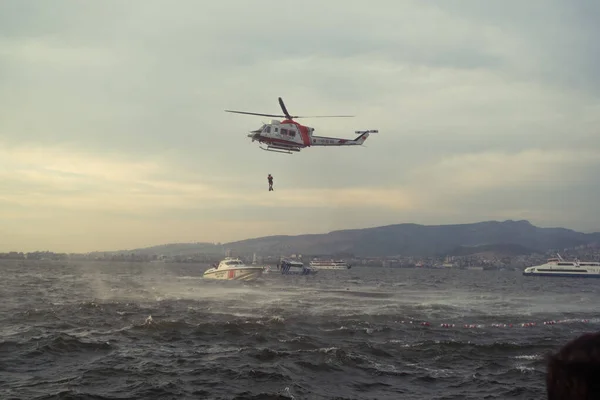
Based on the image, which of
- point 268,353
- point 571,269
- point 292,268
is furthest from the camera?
point 571,269

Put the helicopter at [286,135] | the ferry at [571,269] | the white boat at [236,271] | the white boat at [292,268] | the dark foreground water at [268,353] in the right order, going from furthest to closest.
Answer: the ferry at [571,269] < the white boat at [292,268] < the white boat at [236,271] < the helicopter at [286,135] < the dark foreground water at [268,353]

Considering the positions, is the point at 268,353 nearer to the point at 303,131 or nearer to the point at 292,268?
the point at 303,131

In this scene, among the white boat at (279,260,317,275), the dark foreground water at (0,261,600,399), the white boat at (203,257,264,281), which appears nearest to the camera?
the dark foreground water at (0,261,600,399)

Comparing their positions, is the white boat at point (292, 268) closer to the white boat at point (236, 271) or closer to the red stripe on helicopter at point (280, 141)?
the white boat at point (236, 271)

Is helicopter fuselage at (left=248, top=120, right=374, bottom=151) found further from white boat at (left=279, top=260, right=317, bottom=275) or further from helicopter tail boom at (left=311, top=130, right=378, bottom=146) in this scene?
white boat at (left=279, top=260, right=317, bottom=275)

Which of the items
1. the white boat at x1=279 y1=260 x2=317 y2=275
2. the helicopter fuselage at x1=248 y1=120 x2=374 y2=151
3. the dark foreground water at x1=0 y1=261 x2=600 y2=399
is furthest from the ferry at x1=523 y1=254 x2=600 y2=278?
the helicopter fuselage at x1=248 y1=120 x2=374 y2=151

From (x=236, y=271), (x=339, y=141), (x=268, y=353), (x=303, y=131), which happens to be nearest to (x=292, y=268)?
(x=236, y=271)

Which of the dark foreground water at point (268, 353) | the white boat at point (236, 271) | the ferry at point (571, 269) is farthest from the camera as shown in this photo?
the ferry at point (571, 269)

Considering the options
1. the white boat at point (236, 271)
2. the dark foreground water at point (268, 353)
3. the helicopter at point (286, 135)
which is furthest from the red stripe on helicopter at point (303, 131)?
the white boat at point (236, 271)

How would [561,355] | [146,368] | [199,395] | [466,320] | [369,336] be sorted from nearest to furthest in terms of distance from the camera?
[561,355] → [199,395] → [146,368] → [369,336] → [466,320]

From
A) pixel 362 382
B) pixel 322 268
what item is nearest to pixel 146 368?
pixel 362 382

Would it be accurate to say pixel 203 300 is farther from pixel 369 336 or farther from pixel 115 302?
pixel 369 336
